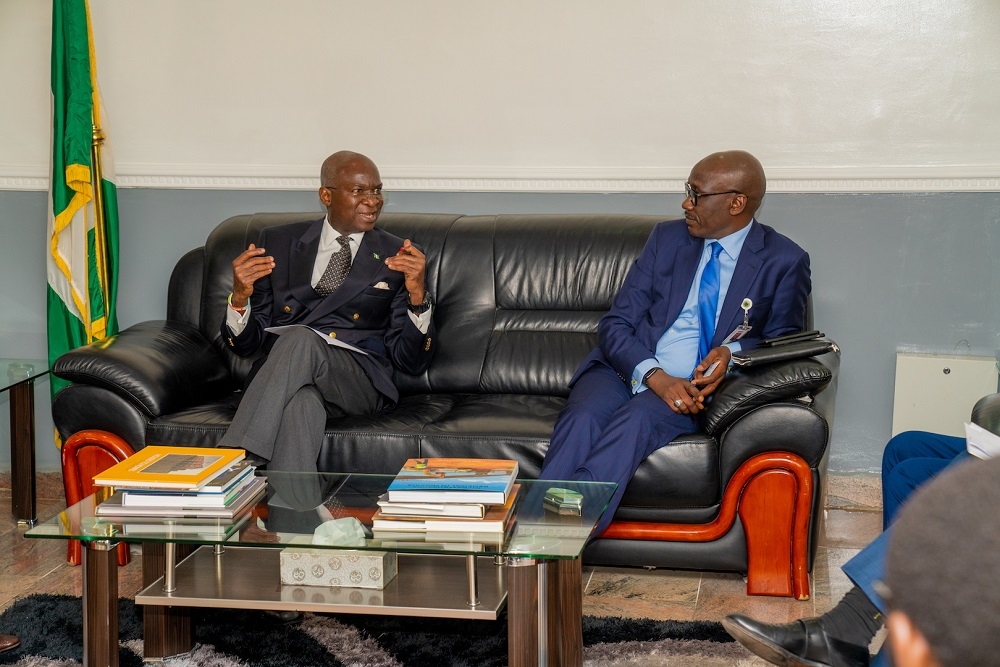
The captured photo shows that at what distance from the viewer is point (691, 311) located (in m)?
3.14

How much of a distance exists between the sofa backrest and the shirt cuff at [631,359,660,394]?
1.17ft

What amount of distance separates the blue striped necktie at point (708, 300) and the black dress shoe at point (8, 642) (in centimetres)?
197

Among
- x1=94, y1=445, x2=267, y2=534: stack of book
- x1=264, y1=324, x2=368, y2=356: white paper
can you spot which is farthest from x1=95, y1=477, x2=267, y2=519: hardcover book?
x1=264, y1=324, x2=368, y2=356: white paper

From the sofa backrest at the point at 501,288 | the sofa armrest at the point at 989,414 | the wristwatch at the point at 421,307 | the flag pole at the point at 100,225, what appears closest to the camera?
the sofa armrest at the point at 989,414

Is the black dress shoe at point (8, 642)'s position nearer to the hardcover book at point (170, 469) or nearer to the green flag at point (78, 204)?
the hardcover book at point (170, 469)

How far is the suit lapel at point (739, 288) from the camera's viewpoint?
9.97 feet

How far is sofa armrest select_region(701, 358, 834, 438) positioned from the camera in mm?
2750

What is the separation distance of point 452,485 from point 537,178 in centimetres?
191

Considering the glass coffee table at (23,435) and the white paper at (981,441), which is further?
the glass coffee table at (23,435)

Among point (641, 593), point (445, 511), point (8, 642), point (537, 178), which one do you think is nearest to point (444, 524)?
point (445, 511)

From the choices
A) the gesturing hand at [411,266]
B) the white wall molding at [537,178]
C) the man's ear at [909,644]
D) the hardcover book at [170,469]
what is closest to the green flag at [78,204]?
the white wall molding at [537,178]

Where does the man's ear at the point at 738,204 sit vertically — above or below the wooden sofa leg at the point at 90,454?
above

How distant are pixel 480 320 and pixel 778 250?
1018mm

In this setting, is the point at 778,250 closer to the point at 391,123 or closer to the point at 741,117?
the point at 741,117
